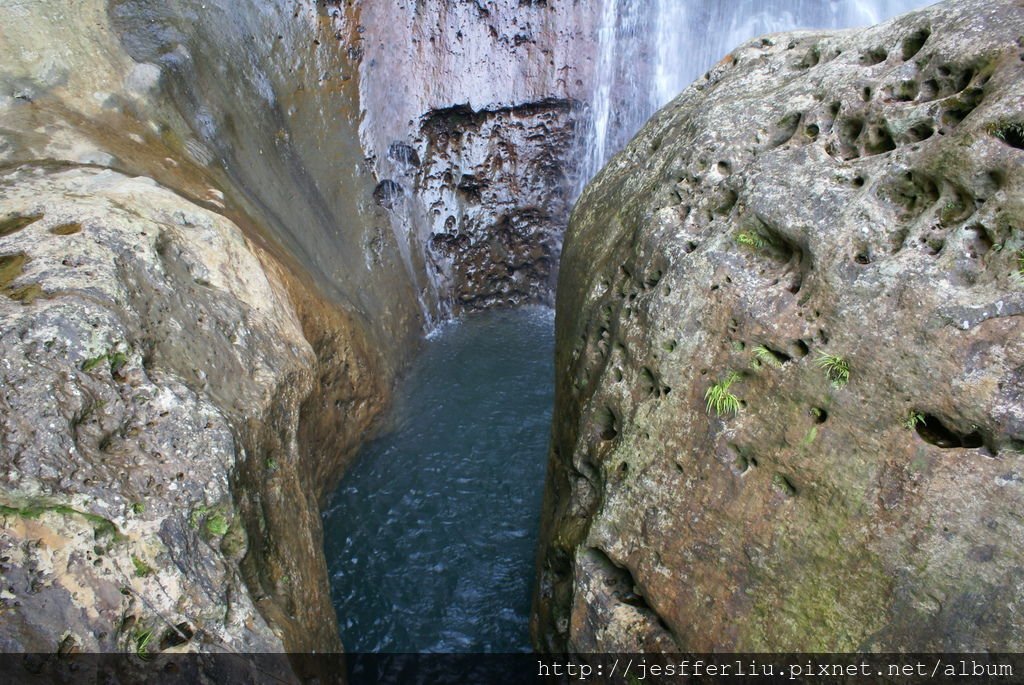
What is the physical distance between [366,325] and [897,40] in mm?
4579

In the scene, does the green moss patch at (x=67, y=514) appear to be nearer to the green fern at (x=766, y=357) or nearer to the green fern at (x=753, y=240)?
the green fern at (x=766, y=357)

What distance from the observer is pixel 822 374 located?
3.09 metres

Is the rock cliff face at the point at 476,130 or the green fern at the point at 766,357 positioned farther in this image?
the rock cliff face at the point at 476,130

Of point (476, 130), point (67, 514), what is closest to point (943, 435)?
point (67, 514)

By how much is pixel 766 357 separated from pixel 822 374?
0.80ft

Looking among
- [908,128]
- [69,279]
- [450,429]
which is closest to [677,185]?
[908,128]

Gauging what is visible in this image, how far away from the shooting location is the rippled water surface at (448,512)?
4930 mm

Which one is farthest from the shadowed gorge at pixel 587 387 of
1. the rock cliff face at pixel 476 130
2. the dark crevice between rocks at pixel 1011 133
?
the rock cliff face at pixel 476 130

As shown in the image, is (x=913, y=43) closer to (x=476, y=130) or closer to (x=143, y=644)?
(x=143, y=644)

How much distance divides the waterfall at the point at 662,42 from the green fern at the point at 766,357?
18.4 ft

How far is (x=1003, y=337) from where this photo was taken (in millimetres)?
2756

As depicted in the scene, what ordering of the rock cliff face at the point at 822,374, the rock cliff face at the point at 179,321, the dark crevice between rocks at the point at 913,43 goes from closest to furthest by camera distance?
the rock cliff face at the point at 822,374 < the rock cliff face at the point at 179,321 < the dark crevice between rocks at the point at 913,43

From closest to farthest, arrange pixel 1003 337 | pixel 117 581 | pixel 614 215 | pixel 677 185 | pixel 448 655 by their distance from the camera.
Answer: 1. pixel 1003 337
2. pixel 117 581
3. pixel 677 185
4. pixel 614 215
5. pixel 448 655

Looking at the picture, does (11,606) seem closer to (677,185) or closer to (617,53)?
(677,185)
